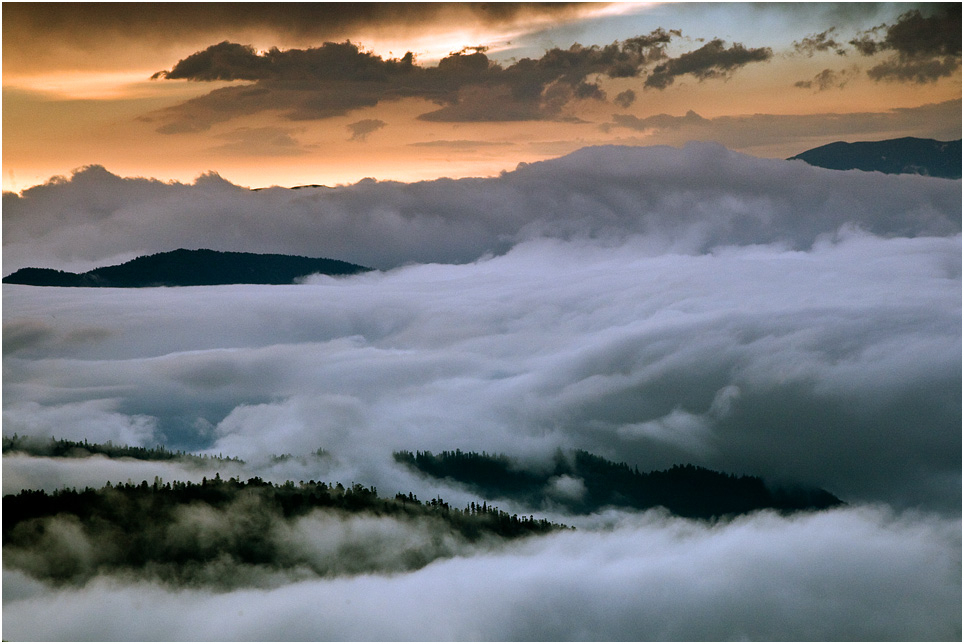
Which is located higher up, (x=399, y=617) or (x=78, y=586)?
(x=78, y=586)

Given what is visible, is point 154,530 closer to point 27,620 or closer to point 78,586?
point 78,586


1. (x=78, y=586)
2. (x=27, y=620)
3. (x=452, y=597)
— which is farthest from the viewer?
(x=452, y=597)

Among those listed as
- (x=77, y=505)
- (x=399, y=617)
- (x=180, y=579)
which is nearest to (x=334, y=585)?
(x=399, y=617)

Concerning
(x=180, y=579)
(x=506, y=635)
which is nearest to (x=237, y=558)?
(x=180, y=579)

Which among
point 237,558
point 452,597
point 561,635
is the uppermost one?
point 237,558

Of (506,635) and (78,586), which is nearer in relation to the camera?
(78,586)

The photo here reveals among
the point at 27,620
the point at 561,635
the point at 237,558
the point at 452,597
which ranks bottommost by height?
the point at 561,635

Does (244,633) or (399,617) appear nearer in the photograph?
(244,633)

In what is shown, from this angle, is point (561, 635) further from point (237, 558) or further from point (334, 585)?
point (237, 558)

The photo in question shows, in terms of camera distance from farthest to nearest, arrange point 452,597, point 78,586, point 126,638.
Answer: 1. point 452,597
2. point 78,586
3. point 126,638
